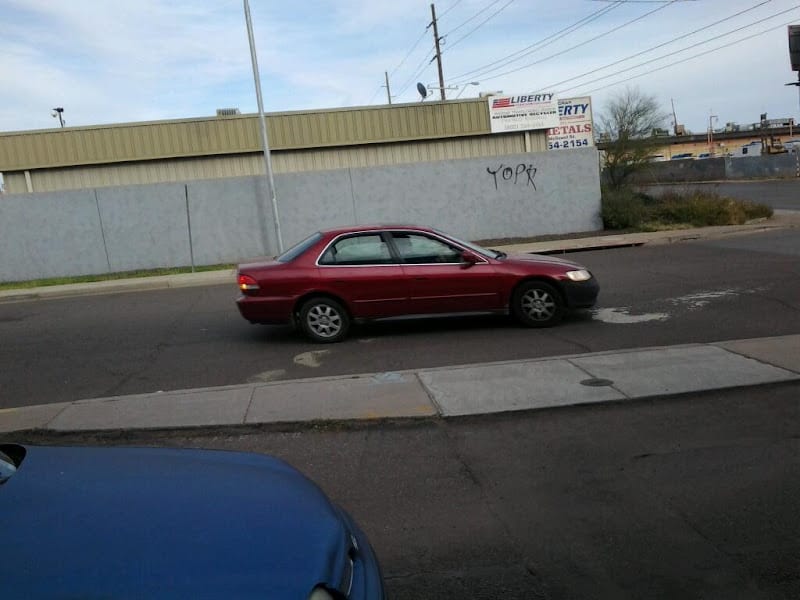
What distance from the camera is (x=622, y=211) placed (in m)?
22.8

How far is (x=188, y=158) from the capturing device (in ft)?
75.9

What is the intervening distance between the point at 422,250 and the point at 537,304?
1653 mm

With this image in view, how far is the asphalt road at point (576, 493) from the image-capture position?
3596 millimetres

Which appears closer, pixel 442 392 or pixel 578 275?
pixel 442 392

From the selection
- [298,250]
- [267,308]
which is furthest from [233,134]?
[267,308]

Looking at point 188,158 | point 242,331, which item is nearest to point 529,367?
point 242,331

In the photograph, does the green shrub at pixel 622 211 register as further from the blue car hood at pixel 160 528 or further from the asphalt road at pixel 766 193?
→ the blue car hood at pixel 160 528

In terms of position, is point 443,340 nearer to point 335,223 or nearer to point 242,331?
point 242,331

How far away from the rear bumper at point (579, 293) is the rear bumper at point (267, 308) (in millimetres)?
3550

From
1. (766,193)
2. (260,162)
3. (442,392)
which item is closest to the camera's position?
(442,392)

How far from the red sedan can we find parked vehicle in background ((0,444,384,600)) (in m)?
6.04

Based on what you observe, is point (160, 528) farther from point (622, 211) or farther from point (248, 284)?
point (622, 211)

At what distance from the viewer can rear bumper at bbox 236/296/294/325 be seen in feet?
30.1

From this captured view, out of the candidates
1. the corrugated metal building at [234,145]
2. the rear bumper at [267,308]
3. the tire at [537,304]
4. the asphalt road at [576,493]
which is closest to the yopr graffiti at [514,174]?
the corrugated metal building at [234,145]
